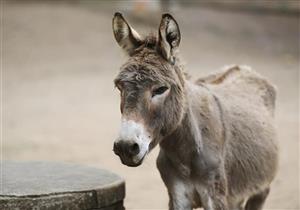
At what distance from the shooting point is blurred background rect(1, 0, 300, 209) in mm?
8172

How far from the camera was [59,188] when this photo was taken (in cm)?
429

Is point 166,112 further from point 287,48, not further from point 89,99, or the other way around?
point 287,48

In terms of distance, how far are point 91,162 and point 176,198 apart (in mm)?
4034

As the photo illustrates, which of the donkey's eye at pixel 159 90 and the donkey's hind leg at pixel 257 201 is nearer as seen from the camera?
the donkey's eye at pixel 159 90

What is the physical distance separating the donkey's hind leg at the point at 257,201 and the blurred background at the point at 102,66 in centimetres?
96

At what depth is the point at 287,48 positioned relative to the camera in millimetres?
15398

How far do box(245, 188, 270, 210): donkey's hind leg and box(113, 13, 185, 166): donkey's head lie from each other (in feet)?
4.75

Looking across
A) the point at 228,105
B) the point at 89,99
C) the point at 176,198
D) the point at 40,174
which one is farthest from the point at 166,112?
the point at 89,99

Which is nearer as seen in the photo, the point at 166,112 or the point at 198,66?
the point at 166,112

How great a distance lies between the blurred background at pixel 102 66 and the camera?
817cm

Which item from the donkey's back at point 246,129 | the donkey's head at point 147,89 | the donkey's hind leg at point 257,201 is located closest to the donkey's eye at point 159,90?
the donkey's head at point 147,89

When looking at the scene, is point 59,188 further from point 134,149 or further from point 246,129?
point 246,129

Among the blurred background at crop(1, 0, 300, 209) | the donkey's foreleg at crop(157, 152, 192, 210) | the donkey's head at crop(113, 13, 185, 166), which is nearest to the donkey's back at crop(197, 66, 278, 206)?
the donkey's foreleg at crop(157, 152, 192, 210)

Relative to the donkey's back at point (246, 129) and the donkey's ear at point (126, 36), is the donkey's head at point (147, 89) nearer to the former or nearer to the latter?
the donkey's ear at point (126, 36)
